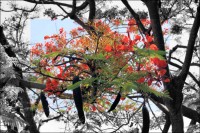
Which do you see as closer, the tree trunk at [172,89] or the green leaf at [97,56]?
the green leaf at [97,56]

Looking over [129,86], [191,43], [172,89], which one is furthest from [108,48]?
[191,43]

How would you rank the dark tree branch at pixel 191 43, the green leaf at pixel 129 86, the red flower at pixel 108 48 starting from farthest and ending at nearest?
the dark tree branch at pixel 191 43, the red flower at pixel 108 48, the green leaf at pixel 129 86

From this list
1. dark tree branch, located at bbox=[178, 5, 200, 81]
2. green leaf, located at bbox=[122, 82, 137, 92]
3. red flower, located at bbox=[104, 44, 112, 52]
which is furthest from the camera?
dark tree branch, located at bbox=[178, 5, 200, 81]

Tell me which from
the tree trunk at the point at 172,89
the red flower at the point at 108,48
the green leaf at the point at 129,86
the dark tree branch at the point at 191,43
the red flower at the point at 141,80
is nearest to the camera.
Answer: the green leaf at the point at 129,86

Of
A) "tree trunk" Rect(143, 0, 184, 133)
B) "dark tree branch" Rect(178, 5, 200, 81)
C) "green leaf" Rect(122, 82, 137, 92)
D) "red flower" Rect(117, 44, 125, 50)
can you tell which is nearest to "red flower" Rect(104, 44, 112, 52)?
"red flower" Rect(117, 44, 125, 50)

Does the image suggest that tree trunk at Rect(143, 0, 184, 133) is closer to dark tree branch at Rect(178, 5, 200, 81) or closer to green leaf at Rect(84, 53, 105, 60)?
dark tree branch at Rect(178, 5, 200, 81)

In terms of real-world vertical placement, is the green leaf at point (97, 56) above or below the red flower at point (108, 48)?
below

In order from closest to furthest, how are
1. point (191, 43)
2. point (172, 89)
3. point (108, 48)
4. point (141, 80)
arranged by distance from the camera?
point (108, 48) < point (141, 80) < point (172, 89) < point (191, 43)

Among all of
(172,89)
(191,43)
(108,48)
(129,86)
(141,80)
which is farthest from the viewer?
(191,43)

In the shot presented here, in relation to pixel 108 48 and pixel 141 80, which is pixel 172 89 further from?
pixel 108 48

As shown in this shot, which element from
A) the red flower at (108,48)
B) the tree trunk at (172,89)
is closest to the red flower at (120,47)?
the red flower at (108,48)

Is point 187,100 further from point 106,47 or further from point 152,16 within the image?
point 106,47

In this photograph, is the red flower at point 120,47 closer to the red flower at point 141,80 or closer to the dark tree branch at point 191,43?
the red flower at point 141,80

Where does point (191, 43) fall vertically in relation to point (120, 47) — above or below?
below
